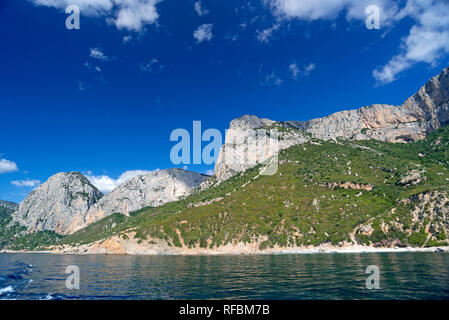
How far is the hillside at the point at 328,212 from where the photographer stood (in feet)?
403

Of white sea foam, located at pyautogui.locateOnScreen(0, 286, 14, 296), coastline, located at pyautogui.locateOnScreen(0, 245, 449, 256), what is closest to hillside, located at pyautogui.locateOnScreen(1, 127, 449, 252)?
coastline, located at pyautogui.locateOnScreen(0, 245, 449, 256)

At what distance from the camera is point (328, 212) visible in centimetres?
14400

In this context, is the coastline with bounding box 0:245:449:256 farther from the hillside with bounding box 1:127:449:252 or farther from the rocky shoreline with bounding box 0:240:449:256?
the hillside with bounding box 1:127:449:252

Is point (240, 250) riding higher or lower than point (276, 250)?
lower

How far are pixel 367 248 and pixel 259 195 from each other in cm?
6950

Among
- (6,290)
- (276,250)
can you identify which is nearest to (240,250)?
(276,250)

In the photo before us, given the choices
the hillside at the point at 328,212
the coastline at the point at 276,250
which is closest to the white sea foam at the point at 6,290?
the coastline at the point at 276,250

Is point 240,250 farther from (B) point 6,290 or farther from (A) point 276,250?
(B) point 6,290

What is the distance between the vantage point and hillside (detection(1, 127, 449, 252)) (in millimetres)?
122812

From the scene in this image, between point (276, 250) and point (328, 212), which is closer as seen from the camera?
point (276, 250)

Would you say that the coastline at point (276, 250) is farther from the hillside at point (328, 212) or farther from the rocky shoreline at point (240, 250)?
the hillside at point (328, 212)
